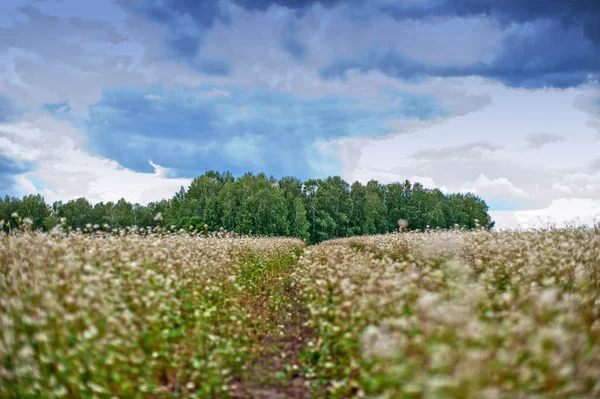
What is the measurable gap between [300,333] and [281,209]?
48288 millimetres

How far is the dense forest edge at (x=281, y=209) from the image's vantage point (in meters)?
57.2

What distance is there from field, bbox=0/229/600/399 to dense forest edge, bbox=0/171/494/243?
145 ft

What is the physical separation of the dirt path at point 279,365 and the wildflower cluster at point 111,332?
0.86 ft

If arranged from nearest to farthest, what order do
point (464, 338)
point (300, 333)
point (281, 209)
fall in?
1. point (464, 338)
2. point (300, 333)
3. point (281, 209)

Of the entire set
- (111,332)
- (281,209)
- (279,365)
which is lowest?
(279,365)

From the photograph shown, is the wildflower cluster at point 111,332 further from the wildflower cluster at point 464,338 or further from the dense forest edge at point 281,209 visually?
the dense forest edge at point 281,209

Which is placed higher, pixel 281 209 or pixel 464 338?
pixel 281 209

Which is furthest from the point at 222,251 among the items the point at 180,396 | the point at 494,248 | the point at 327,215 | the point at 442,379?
the point at 327,215

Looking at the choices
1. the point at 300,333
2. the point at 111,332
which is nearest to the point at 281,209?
the point at 300,333

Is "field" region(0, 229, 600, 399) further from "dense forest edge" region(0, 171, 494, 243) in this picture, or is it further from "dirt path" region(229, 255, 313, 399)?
"dense forest edge" region(0, 171, 494, 243)

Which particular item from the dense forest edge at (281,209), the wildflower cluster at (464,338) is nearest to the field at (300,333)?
the wildflower cluster at (464,338)

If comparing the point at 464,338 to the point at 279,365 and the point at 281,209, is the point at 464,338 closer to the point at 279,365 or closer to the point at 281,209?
the point at 279,365

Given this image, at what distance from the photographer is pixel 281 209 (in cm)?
5834

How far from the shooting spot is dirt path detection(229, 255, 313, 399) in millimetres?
6730
